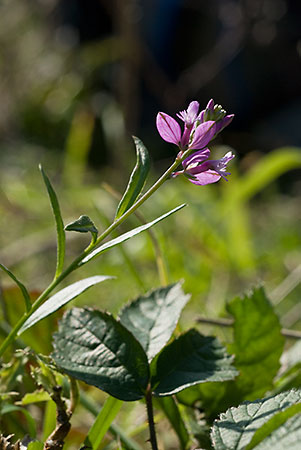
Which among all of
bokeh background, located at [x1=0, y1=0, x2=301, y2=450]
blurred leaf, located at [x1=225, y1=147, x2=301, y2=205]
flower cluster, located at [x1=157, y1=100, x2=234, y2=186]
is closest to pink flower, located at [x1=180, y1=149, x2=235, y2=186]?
flower cluster, located at [x1=157, y1=100, x2=234, y2=186]

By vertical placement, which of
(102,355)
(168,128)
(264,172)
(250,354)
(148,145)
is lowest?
(148,145)

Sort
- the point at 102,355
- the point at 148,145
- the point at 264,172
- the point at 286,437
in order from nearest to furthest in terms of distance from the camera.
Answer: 1. the point at 286,437
2. the point at 102,355
3. the point at 264,172
4. the point at 148,145

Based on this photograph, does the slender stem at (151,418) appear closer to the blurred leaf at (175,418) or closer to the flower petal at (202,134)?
the blurred leaf at (175,418)

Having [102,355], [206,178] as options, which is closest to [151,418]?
[102,355]

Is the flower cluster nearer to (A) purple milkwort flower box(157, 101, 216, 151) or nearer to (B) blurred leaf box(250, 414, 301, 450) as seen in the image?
(A) purple milkwort flower box(157, 101, 216, 151)

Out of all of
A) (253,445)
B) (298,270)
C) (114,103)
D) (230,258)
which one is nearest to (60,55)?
(114,103)

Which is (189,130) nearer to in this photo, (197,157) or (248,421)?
(197,157)
